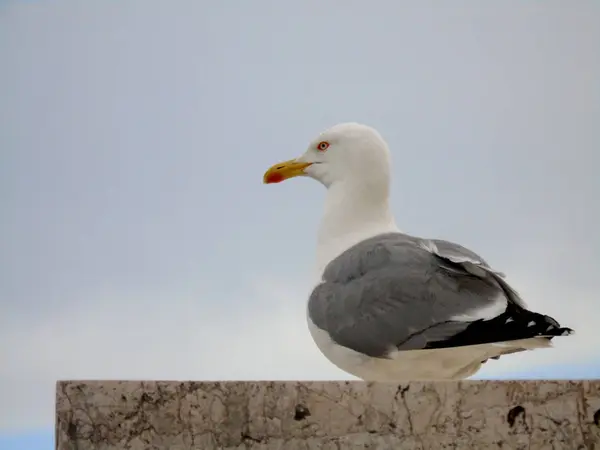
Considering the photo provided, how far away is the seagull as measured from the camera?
3609 millimetres

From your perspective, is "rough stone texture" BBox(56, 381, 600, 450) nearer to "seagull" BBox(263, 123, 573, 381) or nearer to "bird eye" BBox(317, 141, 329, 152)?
"seagull" BBox(263, 123, 573, 381)

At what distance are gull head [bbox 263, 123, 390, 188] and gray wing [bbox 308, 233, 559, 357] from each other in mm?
459

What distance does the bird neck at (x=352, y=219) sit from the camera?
436 cm

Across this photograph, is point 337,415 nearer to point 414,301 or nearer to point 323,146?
Result: point 414,301

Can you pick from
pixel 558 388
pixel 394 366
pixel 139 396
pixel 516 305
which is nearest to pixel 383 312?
pixel 394 366

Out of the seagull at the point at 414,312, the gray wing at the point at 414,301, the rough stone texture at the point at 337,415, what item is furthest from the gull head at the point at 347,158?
the rough stone texture at the point at 337,415

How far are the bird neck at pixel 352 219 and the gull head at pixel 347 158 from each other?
43 mm

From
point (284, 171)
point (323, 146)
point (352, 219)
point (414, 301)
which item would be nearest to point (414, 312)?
point (414, 301)

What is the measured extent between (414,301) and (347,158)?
0.97 m

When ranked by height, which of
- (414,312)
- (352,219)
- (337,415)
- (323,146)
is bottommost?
(337,415)

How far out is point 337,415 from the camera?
11.2ft

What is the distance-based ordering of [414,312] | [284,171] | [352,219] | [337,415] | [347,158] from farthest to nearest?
[284,171] < [347,158] < [352,219] < [414,312] < [337,415]

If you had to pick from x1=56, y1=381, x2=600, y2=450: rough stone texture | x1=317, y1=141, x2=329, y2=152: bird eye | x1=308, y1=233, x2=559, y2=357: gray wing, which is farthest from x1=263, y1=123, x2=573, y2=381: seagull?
x1=317, y1=141, x2=329, y2=152: bird eye

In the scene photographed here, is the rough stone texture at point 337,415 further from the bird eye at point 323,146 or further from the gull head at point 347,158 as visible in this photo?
the bird eye at point 323,146
